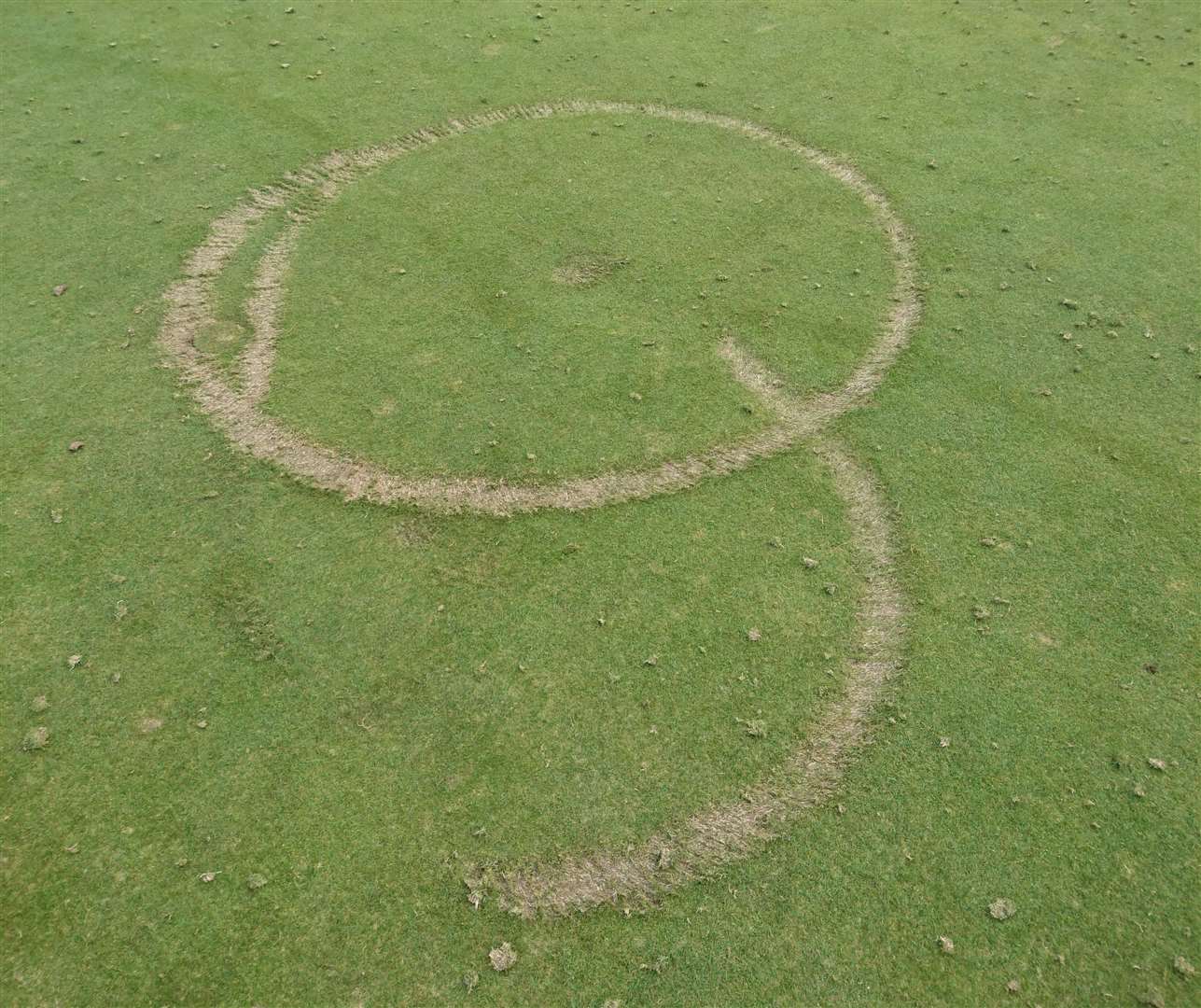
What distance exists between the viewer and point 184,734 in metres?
5.89

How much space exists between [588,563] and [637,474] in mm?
1038

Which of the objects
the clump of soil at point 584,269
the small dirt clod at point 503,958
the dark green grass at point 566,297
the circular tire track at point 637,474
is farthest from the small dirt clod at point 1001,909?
the clump of soil at point 584,269

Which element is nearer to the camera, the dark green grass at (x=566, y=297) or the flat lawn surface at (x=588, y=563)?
the flat lawn surface at (x=588, y=563)

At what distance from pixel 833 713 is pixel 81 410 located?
677cm

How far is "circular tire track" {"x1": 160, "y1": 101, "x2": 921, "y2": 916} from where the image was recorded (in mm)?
5406

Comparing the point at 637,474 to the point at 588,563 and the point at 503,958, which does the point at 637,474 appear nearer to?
the point at 588,563

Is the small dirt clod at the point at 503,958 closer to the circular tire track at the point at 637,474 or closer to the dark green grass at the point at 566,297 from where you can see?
the circular tire track at the point at 637,474

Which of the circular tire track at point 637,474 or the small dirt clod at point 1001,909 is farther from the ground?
the circular tire track at point 637,474

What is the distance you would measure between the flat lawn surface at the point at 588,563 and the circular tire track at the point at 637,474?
14 centimetres

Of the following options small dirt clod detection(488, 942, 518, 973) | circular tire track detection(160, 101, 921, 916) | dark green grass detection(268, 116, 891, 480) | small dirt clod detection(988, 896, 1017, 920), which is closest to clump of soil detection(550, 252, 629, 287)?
dark green grass detection(268, 116, 891, 480)

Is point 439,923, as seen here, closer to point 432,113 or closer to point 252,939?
point 252,939

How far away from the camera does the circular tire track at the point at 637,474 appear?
5.41 metres

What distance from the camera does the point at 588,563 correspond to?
689cm

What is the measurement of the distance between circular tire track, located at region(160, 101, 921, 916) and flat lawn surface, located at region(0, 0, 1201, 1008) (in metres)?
0.14
